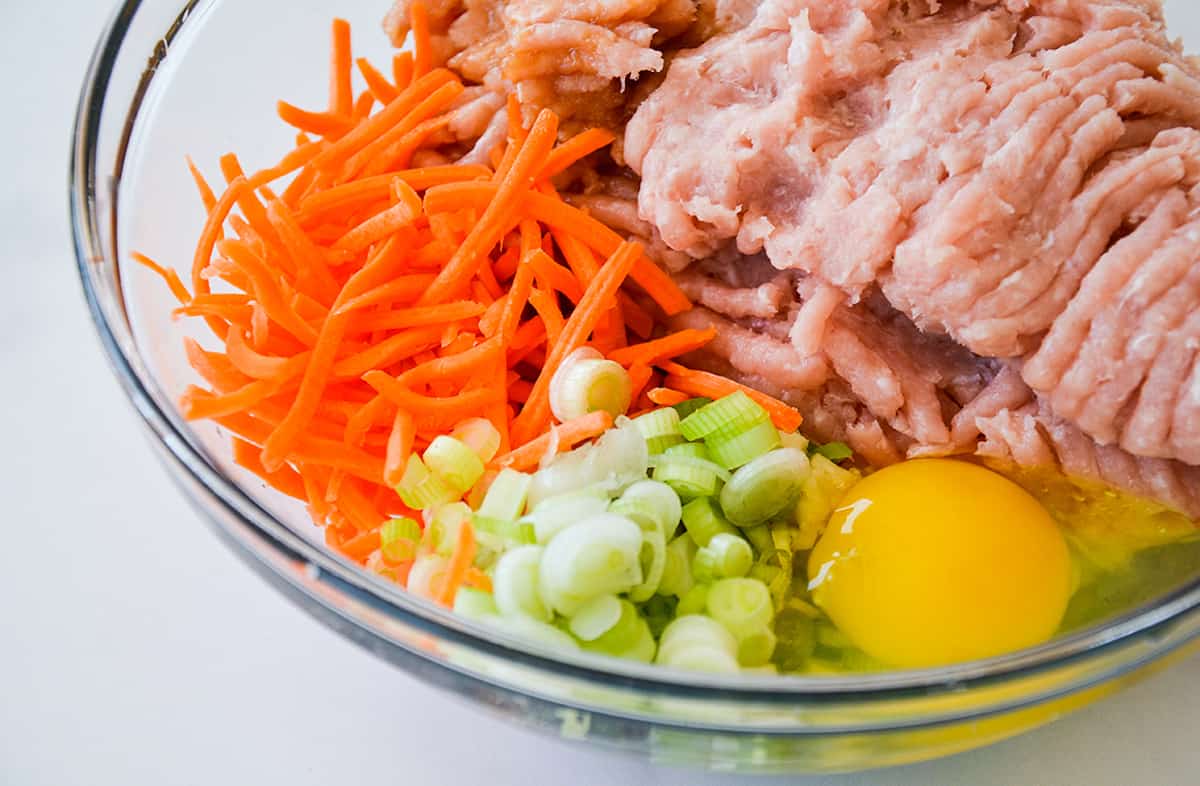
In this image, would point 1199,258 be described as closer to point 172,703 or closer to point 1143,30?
point 1143,30

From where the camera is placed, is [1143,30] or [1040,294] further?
[1143,30]

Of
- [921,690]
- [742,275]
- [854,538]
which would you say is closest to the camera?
[921,690]

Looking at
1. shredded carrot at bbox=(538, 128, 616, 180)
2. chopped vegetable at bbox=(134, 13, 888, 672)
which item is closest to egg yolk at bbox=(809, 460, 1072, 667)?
chopped vegetable at bbox=(134, 13, 888, 672)

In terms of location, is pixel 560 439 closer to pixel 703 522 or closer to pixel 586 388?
pixel 586 388

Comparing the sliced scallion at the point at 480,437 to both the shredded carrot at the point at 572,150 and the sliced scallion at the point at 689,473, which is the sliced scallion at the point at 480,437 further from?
the shredded carrot at the point at 572,150

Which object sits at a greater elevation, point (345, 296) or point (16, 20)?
point (16, 20)

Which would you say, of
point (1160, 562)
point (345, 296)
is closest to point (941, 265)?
point (1160, 562)
